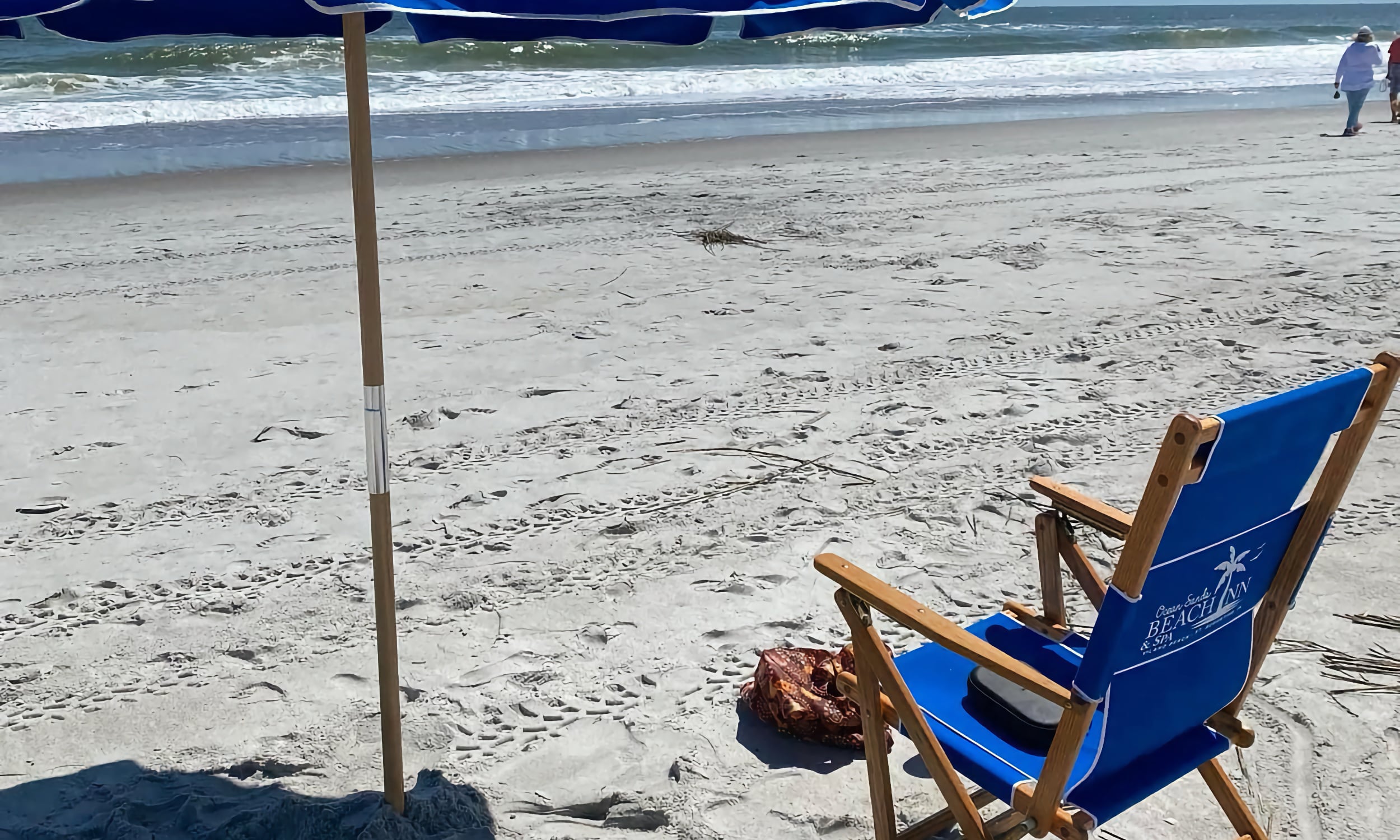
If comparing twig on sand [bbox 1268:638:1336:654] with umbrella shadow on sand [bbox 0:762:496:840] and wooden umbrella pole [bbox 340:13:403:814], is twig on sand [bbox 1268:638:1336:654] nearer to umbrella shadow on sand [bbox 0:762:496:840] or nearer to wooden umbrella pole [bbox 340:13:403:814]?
umbrella shadow on sand [bbox 0:762:496:840]

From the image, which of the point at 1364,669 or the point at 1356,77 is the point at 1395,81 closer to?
the point at 1356,77

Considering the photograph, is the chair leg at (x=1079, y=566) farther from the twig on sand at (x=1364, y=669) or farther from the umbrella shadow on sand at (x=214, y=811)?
the umbrella shadow on sand at (x=214, y=811)

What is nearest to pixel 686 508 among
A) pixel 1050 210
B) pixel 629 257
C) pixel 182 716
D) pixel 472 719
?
pixel 472 719

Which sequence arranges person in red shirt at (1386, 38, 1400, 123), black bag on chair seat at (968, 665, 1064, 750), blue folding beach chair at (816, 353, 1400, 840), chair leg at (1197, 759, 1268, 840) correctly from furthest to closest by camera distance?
person in red shirt at (1386, 38, 1400, 123)
chair leg at (1197, 759, 1268, 840)
black bag on chair seat at (968, 665, 1064, 750)
blue folding beach chair at (816, 353, 1400, 840)

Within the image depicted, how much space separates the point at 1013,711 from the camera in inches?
83.7

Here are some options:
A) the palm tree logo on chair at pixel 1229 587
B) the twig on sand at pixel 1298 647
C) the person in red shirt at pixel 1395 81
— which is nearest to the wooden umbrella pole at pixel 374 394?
the palm tree logo on chair at pixel 1229 587

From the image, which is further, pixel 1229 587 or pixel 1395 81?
pixel 1395 81

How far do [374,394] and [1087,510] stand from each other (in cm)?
152

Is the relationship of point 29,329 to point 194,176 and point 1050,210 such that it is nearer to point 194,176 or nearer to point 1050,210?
point 194,176

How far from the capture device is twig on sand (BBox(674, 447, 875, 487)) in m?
4.15

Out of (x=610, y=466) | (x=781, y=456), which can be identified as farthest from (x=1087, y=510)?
(x=610, y=466)

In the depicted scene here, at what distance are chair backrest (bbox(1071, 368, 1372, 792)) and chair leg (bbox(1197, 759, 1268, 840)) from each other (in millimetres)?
249

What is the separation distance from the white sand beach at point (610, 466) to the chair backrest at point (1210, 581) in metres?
→ 0.60

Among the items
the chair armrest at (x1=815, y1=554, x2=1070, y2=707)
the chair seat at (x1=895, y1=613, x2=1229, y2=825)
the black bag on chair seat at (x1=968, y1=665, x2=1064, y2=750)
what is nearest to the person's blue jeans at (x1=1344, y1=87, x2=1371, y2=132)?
the chair seat at (x1=895, y1=613, x2=1229, y2=825)
